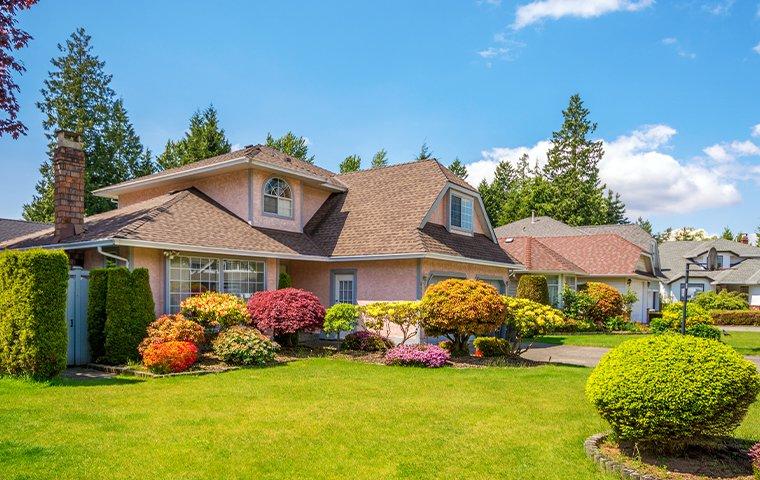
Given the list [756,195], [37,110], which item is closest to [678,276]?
[756,195]

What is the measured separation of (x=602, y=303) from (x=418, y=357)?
61.0 feet

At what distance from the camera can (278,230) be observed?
19.2 meters

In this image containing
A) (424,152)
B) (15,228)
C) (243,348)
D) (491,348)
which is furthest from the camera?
(424,152)

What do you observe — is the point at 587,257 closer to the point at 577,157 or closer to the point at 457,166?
the point at 457,166

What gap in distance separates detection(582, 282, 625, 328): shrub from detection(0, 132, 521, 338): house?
27.7 feet

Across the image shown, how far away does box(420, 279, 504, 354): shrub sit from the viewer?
46.7 ft

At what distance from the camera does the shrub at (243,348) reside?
1297 centimetres

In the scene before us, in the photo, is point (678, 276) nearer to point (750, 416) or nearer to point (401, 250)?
point (401, 250)

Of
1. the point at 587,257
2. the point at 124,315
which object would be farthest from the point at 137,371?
the point at 587,257

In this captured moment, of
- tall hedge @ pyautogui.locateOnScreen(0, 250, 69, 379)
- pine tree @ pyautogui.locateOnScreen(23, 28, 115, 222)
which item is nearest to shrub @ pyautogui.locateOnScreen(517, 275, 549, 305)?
tall hedge @ pyautogui.locateOnScreen(0, 250, 69, 379)

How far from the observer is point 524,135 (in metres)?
47.8

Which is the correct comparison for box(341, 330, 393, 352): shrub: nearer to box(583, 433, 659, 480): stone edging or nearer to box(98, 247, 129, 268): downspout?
box(98, 247, 129, 268): downspout

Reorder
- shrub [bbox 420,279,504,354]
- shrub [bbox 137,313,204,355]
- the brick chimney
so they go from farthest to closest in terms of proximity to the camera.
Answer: the brick chimney, shrub [bbox 420,279,504,354], shrub [bbox 137,313,204,355]

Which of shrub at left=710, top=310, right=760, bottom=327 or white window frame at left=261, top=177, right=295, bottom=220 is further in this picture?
shrub at left=710, top=310, right=760, bottom=327
